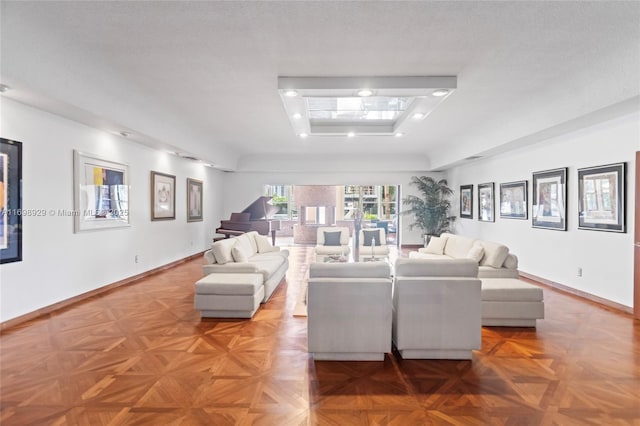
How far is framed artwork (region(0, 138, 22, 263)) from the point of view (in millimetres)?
3564

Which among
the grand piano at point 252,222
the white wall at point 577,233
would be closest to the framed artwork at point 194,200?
the grand piano at point 252,222

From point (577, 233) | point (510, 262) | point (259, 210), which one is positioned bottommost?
point (510, 262)

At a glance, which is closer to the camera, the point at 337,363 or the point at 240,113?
the point at 337,363

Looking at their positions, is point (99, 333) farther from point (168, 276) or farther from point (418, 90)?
point (418, 90)

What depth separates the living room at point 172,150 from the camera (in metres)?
3.31

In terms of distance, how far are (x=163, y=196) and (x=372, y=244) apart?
4441 mm

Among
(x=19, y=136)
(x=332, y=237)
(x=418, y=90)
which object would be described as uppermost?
(x=418, y=90)

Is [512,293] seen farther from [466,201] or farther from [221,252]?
[466,201]

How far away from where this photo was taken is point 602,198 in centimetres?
467

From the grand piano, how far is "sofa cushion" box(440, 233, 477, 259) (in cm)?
481

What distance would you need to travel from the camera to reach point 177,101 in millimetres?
4938

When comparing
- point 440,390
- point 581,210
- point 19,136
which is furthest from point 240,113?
point 581,210

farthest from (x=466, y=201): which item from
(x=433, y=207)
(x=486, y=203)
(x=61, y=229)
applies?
(x=61, y=229)

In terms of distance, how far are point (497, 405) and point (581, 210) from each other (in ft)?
13.5
